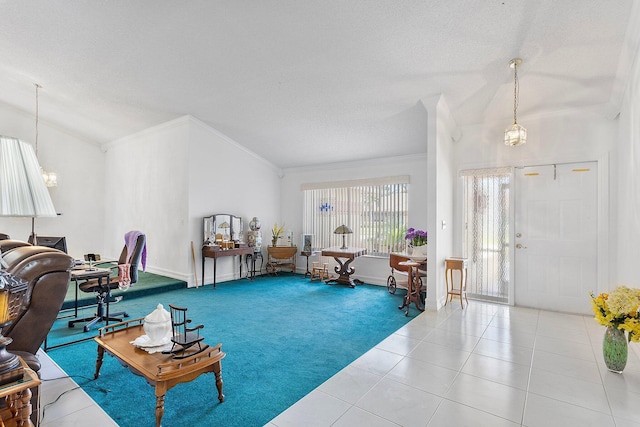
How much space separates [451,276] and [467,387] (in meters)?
2.39

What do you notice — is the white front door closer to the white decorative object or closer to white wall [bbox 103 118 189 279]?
the white decorative object

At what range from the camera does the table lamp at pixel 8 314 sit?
118cm

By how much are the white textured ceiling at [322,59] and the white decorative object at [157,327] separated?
109 inches

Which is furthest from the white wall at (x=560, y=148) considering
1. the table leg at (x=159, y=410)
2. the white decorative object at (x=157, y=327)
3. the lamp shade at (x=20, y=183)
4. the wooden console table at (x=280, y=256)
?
the lamp shade at (x=20, y=183)

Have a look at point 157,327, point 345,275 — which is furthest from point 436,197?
point 157,327

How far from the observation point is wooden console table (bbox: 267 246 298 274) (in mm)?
6895

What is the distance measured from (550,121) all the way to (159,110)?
20.0 ft

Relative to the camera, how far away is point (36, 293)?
1933mm

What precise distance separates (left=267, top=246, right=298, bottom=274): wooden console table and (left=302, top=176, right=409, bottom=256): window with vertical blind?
566mm

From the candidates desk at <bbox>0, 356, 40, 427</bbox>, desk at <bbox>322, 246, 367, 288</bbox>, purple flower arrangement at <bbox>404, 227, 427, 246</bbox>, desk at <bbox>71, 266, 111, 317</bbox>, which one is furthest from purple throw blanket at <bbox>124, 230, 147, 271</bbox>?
purple flower arrangement at <bbox>404, 227, 427, 246</bbox>

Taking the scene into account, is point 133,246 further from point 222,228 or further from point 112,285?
point 222,228

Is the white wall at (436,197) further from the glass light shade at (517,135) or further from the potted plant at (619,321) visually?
the potted plant at (619,321)

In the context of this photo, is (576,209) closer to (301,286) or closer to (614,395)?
(614,395)

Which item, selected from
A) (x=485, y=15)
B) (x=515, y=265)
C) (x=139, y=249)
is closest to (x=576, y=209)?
(x=515, y=265)
